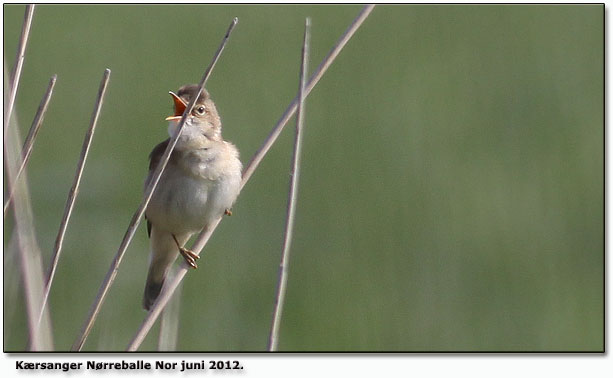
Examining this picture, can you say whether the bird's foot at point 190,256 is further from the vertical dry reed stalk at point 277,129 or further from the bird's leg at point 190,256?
the vertical dry reed stalk at point 277,129

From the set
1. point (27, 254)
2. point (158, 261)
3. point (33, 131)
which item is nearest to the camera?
point (27, 254)

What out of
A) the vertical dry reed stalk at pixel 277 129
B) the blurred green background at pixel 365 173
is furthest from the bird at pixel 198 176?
the blurred green background at pixel 365 173

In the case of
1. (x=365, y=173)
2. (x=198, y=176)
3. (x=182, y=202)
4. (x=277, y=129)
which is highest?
(x=365, y=173)

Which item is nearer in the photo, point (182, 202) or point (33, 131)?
point (33, 131)

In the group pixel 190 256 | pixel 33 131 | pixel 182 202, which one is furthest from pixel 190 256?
pixel 33 131

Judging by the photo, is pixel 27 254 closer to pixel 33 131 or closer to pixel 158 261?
pixel 33 131

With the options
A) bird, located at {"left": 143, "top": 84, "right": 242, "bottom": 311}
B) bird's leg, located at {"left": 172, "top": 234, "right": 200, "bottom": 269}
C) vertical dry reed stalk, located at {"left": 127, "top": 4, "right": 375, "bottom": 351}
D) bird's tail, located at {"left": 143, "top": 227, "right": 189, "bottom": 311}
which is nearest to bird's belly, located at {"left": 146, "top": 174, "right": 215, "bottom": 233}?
bird, located at {"left": 143, "top": 84, "right": 242, "bottom": 311}

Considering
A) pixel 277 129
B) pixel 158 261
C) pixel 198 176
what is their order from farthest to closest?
pixel 158 261 < pixel 198 176 < pixel 277 129

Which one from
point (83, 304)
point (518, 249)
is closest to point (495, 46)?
point (518, 249)

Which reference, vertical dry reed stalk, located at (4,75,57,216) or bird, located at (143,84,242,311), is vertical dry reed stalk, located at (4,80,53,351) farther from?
bird, located at (143,84,242,311)
